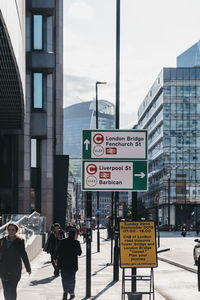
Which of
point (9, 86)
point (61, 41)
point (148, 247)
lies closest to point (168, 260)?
point (9, 86)

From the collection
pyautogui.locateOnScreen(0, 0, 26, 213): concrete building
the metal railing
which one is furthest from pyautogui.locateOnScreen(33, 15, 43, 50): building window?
the metal railing

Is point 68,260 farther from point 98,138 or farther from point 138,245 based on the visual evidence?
point 98,138

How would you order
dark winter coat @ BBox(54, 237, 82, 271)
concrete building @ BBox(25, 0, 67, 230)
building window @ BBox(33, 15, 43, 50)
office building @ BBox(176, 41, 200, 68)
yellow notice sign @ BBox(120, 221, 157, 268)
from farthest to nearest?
office building @ BBox(176, 41, 200, 68), building window @ BBox(33, 15, 43, 50), concrete building @ BBox(25, 0, 67, 230), dark winter coat @ BBox(54, 237, 82, 271), yellow notice sign @ BBox(120, 221, 157, 268)

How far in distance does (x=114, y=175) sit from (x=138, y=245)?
6.67 ft

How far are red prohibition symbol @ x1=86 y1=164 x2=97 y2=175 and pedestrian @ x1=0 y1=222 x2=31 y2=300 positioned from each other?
370cm

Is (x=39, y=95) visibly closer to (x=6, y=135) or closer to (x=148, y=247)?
A: (x=6, y=135)

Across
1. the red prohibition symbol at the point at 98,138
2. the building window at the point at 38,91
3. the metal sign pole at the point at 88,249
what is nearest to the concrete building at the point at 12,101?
the building window at the point at 38,91

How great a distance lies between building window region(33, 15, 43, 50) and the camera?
4744cm

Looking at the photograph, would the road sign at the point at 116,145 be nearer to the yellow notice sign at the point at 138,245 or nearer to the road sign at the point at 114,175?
the road sign at the point at 114,175

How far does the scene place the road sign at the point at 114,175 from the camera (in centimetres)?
1277

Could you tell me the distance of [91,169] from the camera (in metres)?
13.3

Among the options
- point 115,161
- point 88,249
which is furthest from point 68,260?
point 115,161

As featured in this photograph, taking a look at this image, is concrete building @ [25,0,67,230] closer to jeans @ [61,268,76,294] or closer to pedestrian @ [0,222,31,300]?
jeans @ [61,268,76,294]

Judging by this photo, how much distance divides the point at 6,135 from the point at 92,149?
34209mm
